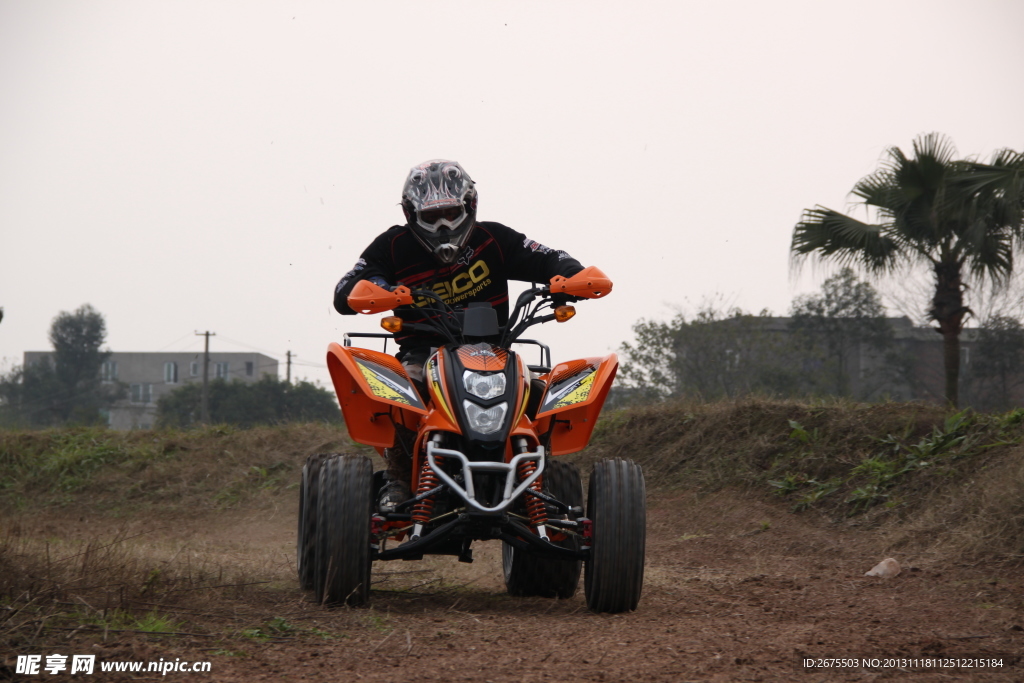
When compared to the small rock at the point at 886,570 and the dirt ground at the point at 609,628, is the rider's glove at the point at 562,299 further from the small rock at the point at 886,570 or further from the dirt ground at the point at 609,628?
the small rock at the point at 886,570

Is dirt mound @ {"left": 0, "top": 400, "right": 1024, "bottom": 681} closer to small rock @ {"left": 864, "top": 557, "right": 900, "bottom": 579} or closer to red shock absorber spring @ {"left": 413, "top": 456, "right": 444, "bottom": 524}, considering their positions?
small rock @ {"left": 864, "top": 557, "right": 900, "bottom": 579}

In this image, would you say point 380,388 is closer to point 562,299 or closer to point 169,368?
point 562,299

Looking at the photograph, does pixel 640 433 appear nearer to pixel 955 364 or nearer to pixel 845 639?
pixel 955 364

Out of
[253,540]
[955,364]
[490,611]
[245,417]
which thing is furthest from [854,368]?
[490,611]

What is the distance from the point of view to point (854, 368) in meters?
33.2

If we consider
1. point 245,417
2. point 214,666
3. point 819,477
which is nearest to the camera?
point 214,666

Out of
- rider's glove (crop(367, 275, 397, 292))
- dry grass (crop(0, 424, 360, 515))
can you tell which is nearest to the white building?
dry grass (crop(0, 424, 360, 515))

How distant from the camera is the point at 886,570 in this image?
6.93 metres

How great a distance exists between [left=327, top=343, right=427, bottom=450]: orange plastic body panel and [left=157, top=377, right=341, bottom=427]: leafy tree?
3516 centimetres

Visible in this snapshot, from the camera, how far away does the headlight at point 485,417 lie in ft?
15.4

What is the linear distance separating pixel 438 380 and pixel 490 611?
123cm

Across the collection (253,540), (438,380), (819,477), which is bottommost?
(253,540)

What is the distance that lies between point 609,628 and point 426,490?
102 cm

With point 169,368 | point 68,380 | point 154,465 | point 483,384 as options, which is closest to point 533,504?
point 483,384
